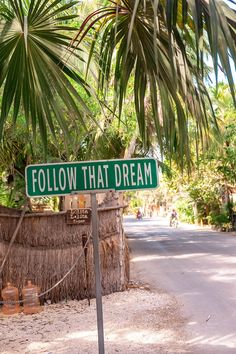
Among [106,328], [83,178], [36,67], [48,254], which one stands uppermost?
[36,67]

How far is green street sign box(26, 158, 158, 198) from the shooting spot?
312 centimetres

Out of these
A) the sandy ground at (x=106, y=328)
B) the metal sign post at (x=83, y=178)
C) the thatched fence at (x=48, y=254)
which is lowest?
the sandy ground at (x=106, y=328)

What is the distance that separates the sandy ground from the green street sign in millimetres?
2942

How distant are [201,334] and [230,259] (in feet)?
29.0

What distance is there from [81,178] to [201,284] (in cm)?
761

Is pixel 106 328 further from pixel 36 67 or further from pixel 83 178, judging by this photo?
pixel 36 67

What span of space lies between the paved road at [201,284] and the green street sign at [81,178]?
3.07 m

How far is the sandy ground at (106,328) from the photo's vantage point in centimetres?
564

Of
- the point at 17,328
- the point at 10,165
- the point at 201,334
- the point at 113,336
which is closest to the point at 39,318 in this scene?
the point at 17,328

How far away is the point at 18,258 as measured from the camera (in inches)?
320

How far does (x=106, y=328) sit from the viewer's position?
257 inches

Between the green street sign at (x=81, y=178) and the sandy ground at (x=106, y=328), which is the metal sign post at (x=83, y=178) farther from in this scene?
the sandy ground at (x=106, y=328)

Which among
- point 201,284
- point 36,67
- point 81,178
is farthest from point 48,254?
point 81,178

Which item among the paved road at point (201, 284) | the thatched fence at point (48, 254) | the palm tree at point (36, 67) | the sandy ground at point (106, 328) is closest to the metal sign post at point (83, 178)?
the palm tree at point (36, 67)
